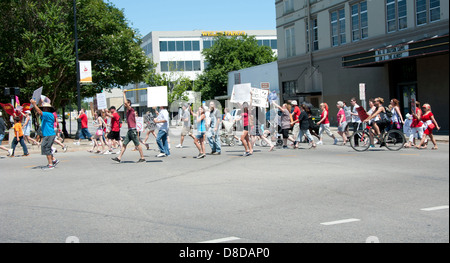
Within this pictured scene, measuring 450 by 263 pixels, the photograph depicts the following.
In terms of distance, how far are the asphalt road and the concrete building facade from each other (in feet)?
44.1

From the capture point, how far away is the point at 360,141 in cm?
1481

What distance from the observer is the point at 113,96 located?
119 metres

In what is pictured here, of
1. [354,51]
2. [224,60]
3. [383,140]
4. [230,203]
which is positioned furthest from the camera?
[224,60]

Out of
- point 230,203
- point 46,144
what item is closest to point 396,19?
point 46,144

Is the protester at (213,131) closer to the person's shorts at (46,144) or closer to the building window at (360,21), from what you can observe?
the person's shorts at (46,144)

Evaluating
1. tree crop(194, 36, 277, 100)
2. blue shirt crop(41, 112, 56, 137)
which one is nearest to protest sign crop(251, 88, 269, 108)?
blue shirt crop(41, 112, 56, 137)

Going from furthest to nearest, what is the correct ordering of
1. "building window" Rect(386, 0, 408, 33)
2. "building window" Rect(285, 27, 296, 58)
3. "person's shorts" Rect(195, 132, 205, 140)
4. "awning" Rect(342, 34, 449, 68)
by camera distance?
"building window" Rect(285, 27, 296, 58) → "building window" Rect(386, 0, 408, 33) → "awning" Rect(342, 34, 449, 68) → "person's shorts" Rect(195, 132, 205, 140)

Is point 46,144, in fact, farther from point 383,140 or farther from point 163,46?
point 163,46

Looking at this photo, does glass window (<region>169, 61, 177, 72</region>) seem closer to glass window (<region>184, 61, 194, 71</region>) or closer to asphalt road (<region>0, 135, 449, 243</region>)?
glass window (<region>184, 61, 194, 71</region>)

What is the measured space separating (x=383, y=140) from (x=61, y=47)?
852 inches

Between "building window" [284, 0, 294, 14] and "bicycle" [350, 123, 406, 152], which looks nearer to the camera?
"bicycle" [350, 123, 406, 152]

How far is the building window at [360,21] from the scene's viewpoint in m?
29.8

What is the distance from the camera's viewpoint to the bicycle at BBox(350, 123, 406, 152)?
11.9 meters
